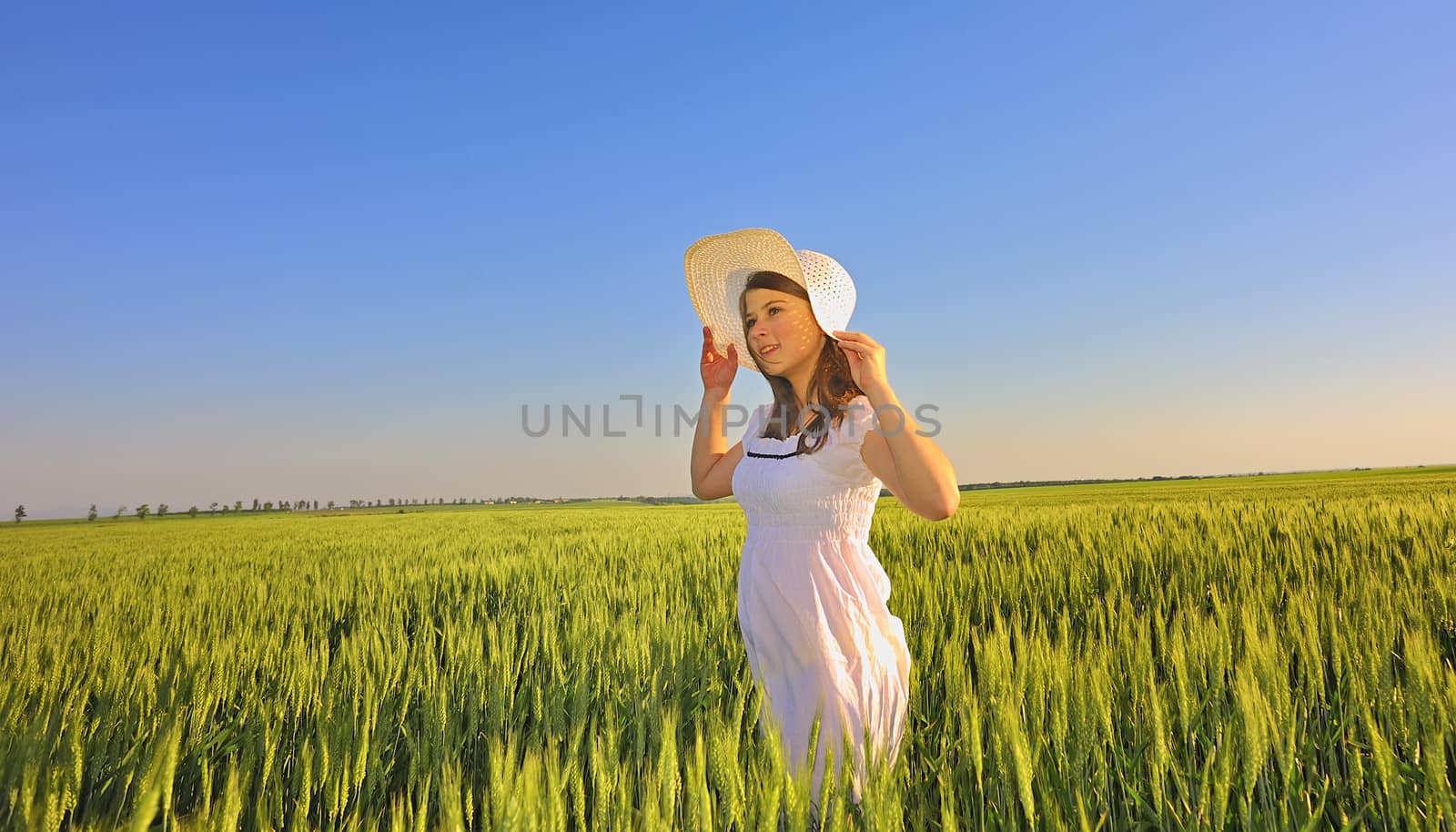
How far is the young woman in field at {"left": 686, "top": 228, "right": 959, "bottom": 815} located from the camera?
65.5 inches

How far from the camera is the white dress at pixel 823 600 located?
170 cm

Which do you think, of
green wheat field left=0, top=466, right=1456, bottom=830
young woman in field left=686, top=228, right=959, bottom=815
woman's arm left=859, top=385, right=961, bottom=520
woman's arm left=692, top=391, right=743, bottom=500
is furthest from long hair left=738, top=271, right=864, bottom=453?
green wheat field left=0, top=466, right=1456, bottom=830

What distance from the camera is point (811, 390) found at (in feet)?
6.39

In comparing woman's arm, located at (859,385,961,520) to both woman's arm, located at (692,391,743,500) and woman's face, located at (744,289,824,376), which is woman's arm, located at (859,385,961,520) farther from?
woman's arm, located at (692,391,743,500)

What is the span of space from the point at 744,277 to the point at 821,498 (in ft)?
2.44

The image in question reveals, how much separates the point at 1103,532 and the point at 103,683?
6.05 m

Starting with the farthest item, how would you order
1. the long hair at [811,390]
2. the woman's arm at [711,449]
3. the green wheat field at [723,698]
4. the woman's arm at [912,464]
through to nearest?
the woman's arm at [711,449]
the long hair at [811,390]
the woman's arm at [912,464]
the green wheat field at [723,698]

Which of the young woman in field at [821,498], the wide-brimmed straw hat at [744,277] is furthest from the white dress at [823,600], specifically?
the wide-brimmed straw hat at [744,277]

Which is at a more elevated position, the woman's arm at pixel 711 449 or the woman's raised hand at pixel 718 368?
the woman's raised hand at pixel 718 368

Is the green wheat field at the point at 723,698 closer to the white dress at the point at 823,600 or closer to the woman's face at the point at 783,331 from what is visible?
the white dress at the point at 823,600

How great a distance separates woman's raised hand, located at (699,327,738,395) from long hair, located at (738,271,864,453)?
26 centimetres

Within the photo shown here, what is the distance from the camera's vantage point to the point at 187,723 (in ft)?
7.17

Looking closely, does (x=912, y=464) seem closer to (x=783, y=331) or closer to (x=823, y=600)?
(x=823, y=600)

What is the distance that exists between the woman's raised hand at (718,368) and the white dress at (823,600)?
0.49 meters
